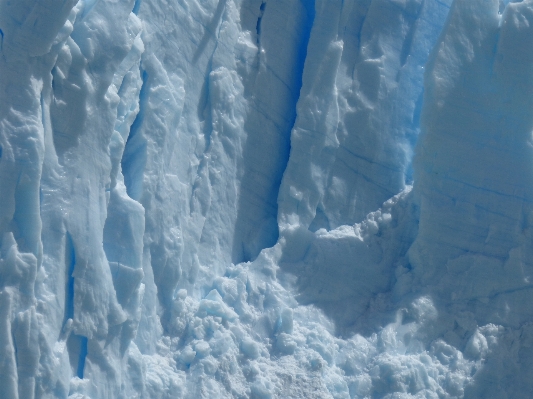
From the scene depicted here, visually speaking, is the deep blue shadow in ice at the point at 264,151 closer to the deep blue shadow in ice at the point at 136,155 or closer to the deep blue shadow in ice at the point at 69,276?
the deep blue shadow in ice at the point at 136,155

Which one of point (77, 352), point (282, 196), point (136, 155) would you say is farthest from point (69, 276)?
point (282, 196)

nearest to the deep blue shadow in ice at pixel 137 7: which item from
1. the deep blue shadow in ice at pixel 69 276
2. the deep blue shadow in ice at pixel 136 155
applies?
the deep blue shadow in ice at pixel 136 155

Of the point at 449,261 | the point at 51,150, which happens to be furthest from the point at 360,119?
the point at 51,150

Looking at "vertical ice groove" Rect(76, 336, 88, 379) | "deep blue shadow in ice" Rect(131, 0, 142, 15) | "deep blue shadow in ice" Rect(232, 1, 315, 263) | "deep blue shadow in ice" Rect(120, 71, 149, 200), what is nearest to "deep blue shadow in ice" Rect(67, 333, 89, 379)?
"vertical ice groove" Rect(76, 336, 88, 379)

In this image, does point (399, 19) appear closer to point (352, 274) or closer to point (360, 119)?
point (360, 119)

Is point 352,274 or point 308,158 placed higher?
point 308,158

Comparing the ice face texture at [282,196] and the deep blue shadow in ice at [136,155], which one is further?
the deep blue shadow in ice at [136,155]

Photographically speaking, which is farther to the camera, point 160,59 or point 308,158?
point 308,158
